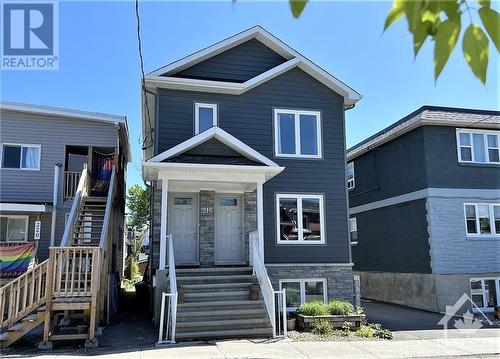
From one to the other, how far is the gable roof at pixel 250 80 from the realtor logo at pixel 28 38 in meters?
3.16

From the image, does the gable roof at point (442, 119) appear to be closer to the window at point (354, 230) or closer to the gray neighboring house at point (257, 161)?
the gray neighboring house at point (257, 161)

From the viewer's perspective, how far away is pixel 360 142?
22.0 m

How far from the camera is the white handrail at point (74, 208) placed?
10.9 meters

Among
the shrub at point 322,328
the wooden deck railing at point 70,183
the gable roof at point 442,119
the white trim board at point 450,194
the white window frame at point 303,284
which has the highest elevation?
the gable roof at point 442,119

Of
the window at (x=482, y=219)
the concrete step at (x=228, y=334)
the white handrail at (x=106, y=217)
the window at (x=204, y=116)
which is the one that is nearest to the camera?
the concrete step at (x=228, y=334)

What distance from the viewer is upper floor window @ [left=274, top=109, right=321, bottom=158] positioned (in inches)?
570

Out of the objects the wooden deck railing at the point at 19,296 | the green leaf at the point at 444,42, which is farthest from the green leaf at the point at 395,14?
the wooden deck railing at the point at 19,296

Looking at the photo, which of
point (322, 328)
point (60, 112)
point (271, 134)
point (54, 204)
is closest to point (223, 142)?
point (271, 134)

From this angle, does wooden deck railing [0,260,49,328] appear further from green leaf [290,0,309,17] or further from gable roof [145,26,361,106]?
green leaf [290,0,309,17]

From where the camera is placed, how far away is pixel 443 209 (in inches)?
627

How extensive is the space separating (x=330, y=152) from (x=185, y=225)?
529cm

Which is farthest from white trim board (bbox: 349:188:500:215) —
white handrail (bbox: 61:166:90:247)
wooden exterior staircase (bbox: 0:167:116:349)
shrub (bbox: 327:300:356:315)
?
white handrail (bbox: 61:166:90:247)

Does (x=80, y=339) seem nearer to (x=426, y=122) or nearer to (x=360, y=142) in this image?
(x=426, y=122)

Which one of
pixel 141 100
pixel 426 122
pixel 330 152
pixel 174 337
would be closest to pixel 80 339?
pixel 174 337
